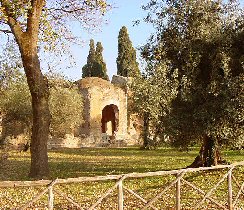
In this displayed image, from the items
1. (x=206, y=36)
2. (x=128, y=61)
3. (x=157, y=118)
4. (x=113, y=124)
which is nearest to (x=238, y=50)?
(x=206, y=36)

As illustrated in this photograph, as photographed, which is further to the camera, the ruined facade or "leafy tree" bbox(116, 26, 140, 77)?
"leafy tree" bbox(116, 26, 140, 77)

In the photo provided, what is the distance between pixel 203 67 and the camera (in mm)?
16172

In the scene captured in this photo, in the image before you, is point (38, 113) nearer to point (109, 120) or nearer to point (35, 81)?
point (35, 81)

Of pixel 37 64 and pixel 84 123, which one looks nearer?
pixel 37 64

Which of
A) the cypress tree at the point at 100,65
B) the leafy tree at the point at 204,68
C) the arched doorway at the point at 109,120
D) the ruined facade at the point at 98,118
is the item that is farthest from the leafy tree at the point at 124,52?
the leafy tree at the point at 204,68

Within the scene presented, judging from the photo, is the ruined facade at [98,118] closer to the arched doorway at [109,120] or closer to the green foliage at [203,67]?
the arched doorway at [109,120]

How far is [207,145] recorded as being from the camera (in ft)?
56.9

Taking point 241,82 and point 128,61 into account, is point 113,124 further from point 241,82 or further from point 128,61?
point 241,82

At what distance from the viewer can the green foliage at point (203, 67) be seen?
596 inches

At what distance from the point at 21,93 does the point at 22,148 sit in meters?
5.96

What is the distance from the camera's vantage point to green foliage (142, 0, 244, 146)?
15.1 m

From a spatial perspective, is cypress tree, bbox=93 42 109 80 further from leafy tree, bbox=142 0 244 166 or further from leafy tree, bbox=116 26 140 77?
leafy tree, bbox=142 0 244 166

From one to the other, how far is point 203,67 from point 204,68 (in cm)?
6

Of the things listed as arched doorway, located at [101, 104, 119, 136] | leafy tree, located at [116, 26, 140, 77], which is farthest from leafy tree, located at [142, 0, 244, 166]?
leafy tree, located at [116, 26, 140, 77]
